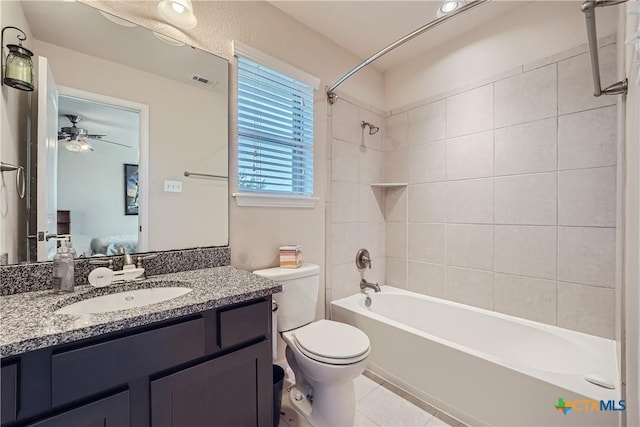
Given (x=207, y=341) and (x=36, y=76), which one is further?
(x=36, y=76)

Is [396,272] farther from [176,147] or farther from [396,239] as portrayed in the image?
[176,147]

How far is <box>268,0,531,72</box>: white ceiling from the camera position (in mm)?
1836

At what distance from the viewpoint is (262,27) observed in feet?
5.85

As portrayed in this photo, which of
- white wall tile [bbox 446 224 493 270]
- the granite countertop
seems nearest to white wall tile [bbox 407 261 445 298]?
white wall tile [bbox 446 224 493 270]

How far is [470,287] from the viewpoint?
212 cm

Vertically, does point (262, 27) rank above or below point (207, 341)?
above

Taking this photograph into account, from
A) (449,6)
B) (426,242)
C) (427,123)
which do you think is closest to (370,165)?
(427,123)

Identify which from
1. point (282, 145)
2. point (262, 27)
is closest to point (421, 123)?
point (282, 145)

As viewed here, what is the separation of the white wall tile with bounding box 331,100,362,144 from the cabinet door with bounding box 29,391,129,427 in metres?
1.97

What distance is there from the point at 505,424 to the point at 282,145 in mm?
2033

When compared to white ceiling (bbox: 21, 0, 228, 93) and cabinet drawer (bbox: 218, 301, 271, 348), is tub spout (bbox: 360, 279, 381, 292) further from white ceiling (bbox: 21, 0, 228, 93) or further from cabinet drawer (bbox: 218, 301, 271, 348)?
white ceiling (bbox: 21, 0, 228, 93)

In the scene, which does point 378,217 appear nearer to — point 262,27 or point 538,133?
point 538,133

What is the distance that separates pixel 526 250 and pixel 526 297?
0.32 meters

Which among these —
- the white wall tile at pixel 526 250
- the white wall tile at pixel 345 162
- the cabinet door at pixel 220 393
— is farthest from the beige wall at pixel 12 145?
the white wall tile at pixel 526 250
